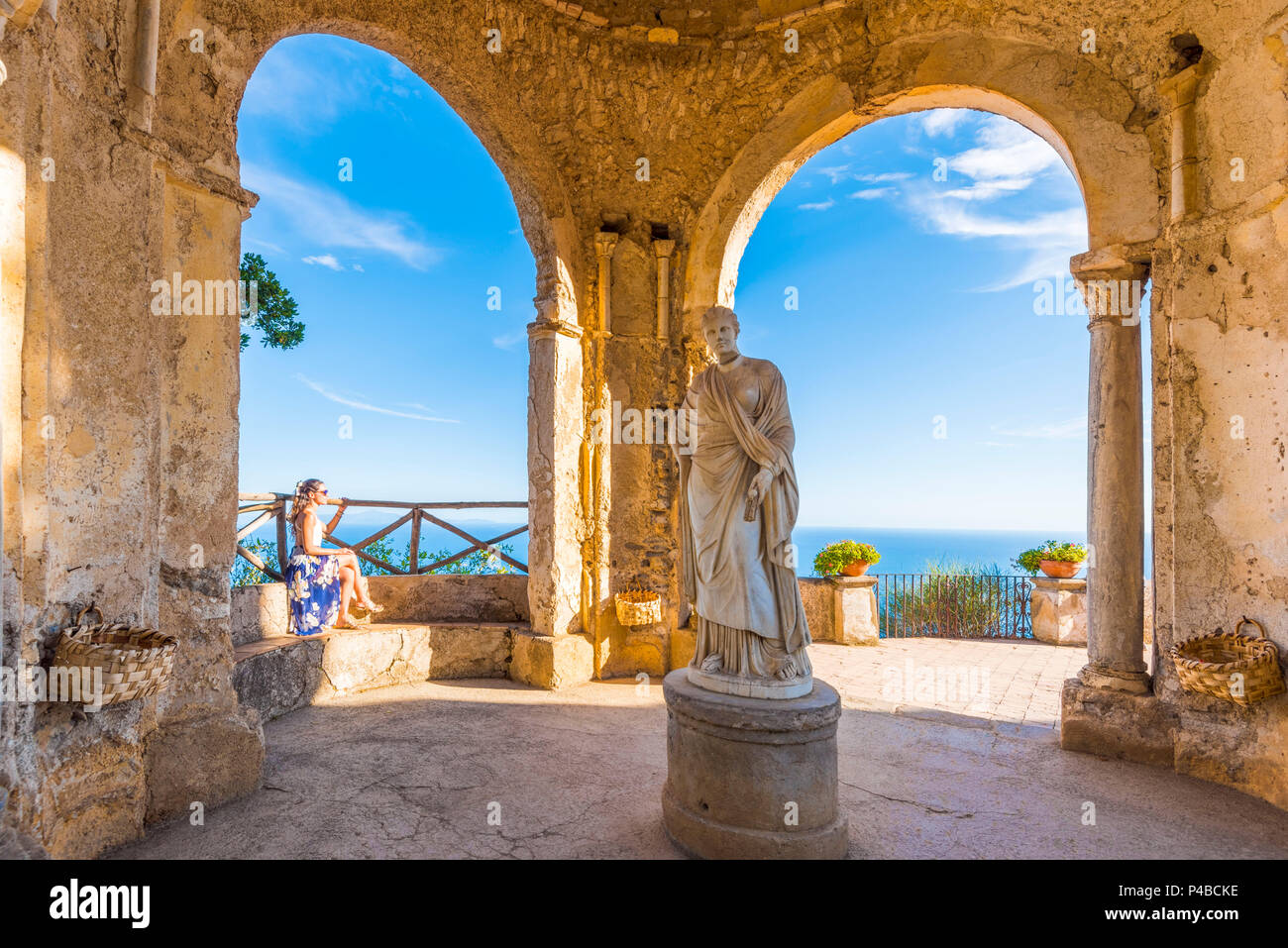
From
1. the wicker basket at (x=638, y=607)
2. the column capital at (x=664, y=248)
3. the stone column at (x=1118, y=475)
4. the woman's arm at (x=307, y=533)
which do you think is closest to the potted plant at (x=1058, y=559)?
the stone column at (x=1118, y=475)

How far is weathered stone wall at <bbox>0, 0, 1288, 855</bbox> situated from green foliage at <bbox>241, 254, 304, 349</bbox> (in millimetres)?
3785

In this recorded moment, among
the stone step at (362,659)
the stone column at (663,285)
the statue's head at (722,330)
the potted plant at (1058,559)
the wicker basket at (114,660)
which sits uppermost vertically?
the stone column at (663,285)

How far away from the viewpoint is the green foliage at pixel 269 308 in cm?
803

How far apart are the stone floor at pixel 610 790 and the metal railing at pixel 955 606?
289 centimetres

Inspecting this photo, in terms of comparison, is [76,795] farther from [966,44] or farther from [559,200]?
[966,44]

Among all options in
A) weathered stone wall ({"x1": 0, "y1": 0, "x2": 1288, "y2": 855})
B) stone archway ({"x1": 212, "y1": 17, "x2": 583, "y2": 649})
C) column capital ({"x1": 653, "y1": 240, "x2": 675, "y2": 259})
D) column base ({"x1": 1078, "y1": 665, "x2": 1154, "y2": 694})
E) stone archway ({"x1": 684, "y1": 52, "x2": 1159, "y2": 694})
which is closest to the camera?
weathered stone wall ({"x1": 0, "y1": 0, "x2": 1288, "y2": 855})

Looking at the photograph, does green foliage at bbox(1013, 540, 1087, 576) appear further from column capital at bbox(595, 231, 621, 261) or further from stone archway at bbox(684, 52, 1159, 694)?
column capital at bbox(595, 231, 621, 261)

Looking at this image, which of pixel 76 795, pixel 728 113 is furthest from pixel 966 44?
pixel 76 795

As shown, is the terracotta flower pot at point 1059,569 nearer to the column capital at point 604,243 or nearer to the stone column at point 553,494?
the stone column at point 553,494

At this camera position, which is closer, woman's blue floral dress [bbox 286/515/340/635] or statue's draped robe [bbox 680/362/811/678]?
statue's draped robe [bbox 680/362/811/678]

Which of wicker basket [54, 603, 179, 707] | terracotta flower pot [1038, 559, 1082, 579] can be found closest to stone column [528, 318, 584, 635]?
wicker basket [54, 603, 179, 707]

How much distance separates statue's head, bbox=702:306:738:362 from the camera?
11.0 feet

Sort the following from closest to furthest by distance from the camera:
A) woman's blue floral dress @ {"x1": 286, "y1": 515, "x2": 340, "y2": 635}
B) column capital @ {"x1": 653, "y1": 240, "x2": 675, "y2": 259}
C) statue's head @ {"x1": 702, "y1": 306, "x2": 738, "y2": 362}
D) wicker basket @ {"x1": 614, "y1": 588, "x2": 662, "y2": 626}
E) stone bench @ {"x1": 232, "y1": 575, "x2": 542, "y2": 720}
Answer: statue's head @ {"x1": 702, "y1": 306, "x2": 738, "y2": 362} → stone bench @ {"x1": 232, "y1": 575, "x2": 542, "y2": 720} → woman's blue floral dress @ {"x1": 286, "y1": 515, "x2": 340, "y2": 635} → wicker basket @ {"x1": 614, "y1": 588, "x2": 662, "y2": 626} → column capital @ {"x1": 653, "y1": 240, "x2": 675, "y2": 259}
